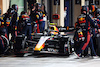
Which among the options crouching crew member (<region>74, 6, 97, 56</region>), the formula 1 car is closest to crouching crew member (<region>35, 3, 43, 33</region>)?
the formula 1 car

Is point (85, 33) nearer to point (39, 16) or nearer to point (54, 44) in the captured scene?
point (54, 44)

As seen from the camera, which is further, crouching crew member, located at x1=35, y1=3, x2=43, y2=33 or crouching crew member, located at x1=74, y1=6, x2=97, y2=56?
crouching crew member, located at x1=35, y1=3, x2=43, y2=33

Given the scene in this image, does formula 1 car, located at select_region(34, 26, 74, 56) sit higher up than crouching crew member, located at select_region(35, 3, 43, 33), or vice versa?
crouching crew member, located at select_region(35, 3, 43, 33)

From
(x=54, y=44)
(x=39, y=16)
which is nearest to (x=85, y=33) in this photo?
(x=54, y=44)

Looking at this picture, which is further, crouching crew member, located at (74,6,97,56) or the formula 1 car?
the formula 1 car

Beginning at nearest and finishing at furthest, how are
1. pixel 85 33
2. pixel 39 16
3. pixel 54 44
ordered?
pixel 85 33 → pixel 54 44 → pixel 39 16


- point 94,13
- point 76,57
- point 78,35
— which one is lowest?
point 76,57

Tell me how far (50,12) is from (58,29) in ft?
26.1

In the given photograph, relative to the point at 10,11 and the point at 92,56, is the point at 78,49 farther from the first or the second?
the point at 10,11

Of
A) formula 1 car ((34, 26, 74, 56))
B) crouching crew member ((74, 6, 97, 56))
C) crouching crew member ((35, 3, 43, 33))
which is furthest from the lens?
crouching crew member ((35, 3, 43, 33))

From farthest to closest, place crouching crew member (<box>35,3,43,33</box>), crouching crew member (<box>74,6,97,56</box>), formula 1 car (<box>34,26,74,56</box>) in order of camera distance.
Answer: crouching crew member (<box>35,3,43,33</box>), formula 1 car (<box>34,26,74,56</box>), crouching crew member (<box>74,6,97,56</box>)

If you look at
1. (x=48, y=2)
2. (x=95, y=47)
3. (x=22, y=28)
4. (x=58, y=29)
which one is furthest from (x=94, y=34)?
(x=48, y=2)

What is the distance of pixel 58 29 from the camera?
32.0 feet

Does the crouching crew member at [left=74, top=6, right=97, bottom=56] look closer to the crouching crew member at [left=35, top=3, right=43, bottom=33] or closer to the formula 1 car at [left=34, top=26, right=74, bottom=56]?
the formula 1 car at [left=34, top=26, right=74, bottom=56]
